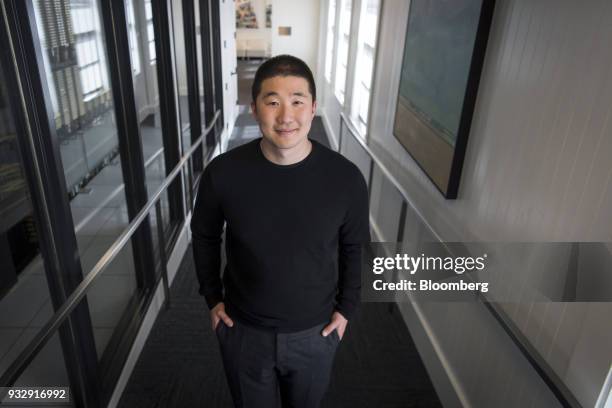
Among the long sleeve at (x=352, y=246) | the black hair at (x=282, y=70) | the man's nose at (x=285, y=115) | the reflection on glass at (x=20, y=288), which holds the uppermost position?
the black hair at (x=282, y=70)

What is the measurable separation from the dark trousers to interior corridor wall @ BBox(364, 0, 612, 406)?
679 mm

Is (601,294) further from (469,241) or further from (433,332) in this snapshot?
(433,332)

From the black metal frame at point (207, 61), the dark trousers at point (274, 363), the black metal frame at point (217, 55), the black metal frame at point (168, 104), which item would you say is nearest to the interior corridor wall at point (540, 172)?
the dark trousers at point (274, 363)

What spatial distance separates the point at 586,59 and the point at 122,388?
2190 millimetres

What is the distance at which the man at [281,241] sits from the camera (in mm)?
1124

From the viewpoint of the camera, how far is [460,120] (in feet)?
5.86

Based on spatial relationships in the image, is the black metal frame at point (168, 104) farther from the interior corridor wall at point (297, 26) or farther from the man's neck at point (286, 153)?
the interior corridor wall at point (297, 26)

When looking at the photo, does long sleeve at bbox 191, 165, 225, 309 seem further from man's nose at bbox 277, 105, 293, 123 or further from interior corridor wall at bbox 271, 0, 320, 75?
interior corridor wall at bbox 271, 0, 320, 75

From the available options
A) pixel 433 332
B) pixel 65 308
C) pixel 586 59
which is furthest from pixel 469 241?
pixel 65 308

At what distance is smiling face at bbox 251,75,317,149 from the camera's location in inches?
42.7

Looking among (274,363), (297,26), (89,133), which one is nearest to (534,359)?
(274,363)

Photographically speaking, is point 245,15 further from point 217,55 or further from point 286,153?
point 286,153

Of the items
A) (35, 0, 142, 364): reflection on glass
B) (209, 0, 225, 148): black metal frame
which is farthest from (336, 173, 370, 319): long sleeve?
(209, 0, 225, 148): black metal frame

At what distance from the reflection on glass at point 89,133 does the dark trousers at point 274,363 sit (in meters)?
1.05
